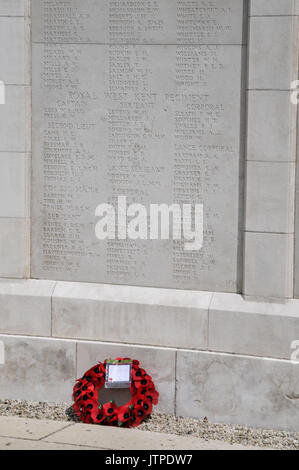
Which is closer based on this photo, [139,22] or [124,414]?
[124,414]

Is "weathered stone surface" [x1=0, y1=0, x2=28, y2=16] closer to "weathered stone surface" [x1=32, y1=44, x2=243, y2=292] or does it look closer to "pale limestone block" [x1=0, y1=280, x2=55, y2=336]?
"weathered stone surface" [x1=32, y1=44, x2=243, y2=292]

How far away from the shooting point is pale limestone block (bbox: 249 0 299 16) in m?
7.08

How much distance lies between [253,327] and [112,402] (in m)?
1.41

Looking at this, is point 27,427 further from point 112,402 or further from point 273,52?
point 273,52

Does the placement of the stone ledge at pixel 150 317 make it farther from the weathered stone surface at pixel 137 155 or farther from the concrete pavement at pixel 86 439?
the concrete pavement at pixel 86 439

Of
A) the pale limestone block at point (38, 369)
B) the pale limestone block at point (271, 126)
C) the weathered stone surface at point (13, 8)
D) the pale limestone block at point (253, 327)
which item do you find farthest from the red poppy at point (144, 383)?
the weathered stone surface at point (13, 8)

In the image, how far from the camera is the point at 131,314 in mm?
7664

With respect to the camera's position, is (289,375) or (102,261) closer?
(289,375)

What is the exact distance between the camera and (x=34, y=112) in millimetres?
7996

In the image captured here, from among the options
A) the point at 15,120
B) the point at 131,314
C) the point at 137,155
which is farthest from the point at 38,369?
the point at 15,120

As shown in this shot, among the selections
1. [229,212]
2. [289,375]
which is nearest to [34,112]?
[229,212]
